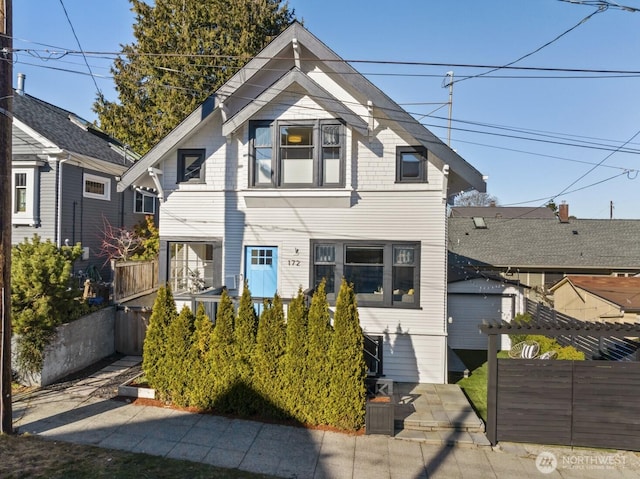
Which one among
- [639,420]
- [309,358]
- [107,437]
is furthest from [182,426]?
[639,420]

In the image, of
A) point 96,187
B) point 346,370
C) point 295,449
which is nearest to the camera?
point 295,449

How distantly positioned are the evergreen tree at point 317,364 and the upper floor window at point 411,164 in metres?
4.08

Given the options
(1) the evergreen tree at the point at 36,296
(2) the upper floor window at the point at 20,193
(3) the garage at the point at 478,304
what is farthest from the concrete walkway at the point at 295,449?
(2) the upper floor window at the point at 20,193

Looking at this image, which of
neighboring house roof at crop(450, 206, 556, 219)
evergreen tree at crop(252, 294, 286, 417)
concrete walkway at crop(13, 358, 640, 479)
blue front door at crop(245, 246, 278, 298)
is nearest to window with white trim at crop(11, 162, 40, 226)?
concrete walkway at crop(13, 358, 640, 479)

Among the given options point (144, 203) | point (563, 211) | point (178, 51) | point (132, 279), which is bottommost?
point (132, 279)

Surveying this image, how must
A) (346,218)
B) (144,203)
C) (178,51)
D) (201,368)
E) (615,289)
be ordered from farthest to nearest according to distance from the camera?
(178,51) < (144,203) < (615,289) < (346,218) < (201,368)

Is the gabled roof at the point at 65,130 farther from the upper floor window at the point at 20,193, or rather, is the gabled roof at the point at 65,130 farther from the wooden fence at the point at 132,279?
the wooden fence at the point at 132,279

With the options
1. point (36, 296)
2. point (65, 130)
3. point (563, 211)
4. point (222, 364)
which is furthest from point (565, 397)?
point (563, 211)

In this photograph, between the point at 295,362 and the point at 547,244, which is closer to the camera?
the point at 295,362

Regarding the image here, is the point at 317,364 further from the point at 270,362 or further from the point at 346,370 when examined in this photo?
the point at 270,362

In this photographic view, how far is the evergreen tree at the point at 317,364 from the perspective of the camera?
690 centimetres

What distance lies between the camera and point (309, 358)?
6.99 metres

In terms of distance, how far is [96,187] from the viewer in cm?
1488

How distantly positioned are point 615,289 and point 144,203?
21.8m
